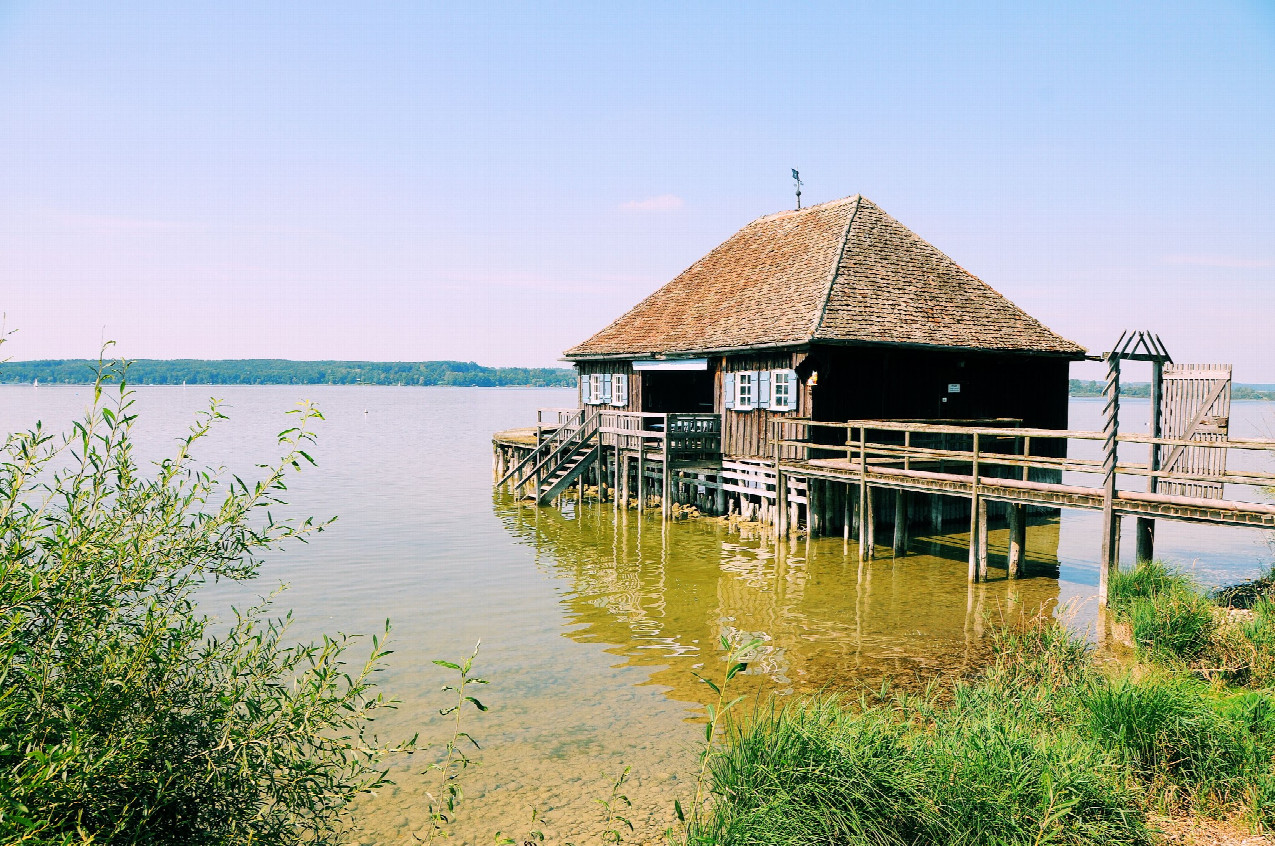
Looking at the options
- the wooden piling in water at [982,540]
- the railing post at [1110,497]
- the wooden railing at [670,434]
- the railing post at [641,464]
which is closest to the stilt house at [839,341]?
the wooden railing at [670,434]

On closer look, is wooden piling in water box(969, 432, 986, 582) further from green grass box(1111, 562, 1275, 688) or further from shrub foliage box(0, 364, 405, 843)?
shrub foliage box(0, 364, 405, 843)

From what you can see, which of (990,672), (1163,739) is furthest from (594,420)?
(1163,739)

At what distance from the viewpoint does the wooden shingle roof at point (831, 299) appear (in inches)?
736

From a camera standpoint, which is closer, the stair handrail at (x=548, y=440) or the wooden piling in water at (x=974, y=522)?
the wooden piling in water at (x=974, y=522)

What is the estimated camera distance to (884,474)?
15.5 metres

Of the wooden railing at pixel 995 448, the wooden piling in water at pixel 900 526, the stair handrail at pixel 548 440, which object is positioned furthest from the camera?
the stair handrail at pixel 548 440

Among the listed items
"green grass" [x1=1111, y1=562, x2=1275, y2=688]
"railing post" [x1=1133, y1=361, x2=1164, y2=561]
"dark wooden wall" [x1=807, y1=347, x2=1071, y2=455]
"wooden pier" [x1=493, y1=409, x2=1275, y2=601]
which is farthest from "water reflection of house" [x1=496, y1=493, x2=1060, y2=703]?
"dark wooden wall" [x1=807, y1=347, x2=1071, y2=455]

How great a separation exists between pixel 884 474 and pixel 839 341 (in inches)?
134

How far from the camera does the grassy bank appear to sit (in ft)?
16.0

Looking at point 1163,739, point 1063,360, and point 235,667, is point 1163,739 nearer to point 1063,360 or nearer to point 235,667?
point 235,667

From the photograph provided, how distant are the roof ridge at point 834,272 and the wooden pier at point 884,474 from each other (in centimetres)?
218

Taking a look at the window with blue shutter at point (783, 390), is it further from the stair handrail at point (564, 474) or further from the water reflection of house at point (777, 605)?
the stair handrail at point (564, 474)

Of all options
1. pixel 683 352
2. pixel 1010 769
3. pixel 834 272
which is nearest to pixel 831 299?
pixel 834 272

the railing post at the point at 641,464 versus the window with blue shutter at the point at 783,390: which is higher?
the window with blue shutter at the point at 783,390
